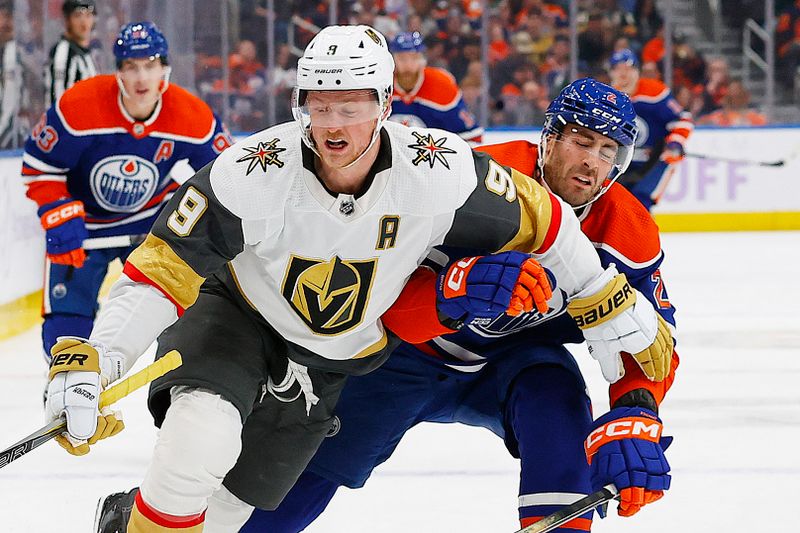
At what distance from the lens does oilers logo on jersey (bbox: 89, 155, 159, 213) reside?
4.25 meters

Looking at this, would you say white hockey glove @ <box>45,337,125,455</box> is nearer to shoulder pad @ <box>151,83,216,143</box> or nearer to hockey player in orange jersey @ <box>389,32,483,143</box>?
shoulder pad @ <box>151,83,216,143</box>

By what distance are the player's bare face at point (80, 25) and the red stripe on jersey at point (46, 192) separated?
2096mm

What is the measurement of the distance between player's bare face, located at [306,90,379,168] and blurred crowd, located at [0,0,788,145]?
714 centimetres

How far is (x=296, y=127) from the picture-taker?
2.23 m

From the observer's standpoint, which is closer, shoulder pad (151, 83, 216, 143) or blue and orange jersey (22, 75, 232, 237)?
blue and orange jersey (22, 75, 232, 237)

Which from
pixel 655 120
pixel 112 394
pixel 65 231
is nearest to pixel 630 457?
pixel 112 394

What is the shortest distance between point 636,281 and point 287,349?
685 millimetres

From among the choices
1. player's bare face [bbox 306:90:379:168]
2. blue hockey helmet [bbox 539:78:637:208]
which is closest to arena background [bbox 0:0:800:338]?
blue hockey helmet [bbox 539:78:637:208]

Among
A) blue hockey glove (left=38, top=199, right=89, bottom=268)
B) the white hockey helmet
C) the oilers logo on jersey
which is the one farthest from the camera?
the oilers logo on jersey

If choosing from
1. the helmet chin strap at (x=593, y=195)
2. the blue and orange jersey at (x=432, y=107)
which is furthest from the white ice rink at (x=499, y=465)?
the blue and orange jersey at (x=432, y=107)

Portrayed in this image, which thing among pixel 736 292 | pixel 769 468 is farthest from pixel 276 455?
pixel 736 292

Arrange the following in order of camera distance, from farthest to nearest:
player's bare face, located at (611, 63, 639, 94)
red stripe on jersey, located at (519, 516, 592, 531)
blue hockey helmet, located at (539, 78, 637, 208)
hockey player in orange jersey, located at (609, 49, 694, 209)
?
1. hockey player in orange jersey, located at (609, 49, 694, 209)
2. player's bare face, located at (611, 63, 639, 94)
3. blue hockey helmet, located at (539, 78, 637, 208)
4. red stripe on jersey, located at (519, 516, 592, 531)

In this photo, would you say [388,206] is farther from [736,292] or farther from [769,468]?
[736,292]

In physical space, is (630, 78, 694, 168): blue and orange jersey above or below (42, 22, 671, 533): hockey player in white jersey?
below
